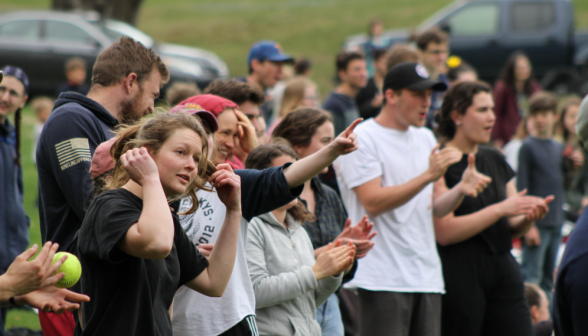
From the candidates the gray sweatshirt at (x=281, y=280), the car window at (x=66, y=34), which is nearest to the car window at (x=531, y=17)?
the car window at (x=66, y=34)

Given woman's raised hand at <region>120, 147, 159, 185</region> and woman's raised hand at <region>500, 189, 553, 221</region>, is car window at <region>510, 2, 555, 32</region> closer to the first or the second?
woman's raised hand at <region>500, 189, 553, 221</region>

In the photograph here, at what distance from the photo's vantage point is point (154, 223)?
222cm

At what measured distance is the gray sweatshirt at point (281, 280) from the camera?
10.7 ft

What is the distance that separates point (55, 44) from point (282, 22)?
52.6 feet

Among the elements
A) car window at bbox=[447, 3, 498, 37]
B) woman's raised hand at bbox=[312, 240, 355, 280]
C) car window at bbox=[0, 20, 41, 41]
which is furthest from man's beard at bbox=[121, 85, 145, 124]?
car window at bbox=[447, 3, 498, 37]

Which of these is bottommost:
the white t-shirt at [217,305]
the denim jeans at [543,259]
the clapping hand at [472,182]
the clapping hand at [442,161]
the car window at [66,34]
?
the denim jeans at [543,259]

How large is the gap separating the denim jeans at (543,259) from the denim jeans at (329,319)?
11.4 feet

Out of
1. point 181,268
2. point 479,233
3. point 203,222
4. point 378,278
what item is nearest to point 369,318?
point 378,278

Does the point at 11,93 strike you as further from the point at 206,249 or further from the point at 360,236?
the point at 360,236

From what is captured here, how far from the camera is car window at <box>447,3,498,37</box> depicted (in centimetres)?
1538

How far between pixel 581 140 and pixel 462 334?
90.0 inches

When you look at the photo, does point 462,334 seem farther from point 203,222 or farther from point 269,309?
point 203,222

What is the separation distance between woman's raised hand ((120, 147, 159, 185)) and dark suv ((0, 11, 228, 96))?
11.7 m

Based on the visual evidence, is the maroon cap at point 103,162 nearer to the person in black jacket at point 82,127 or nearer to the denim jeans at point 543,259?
the person in black jacket at point 82,127
